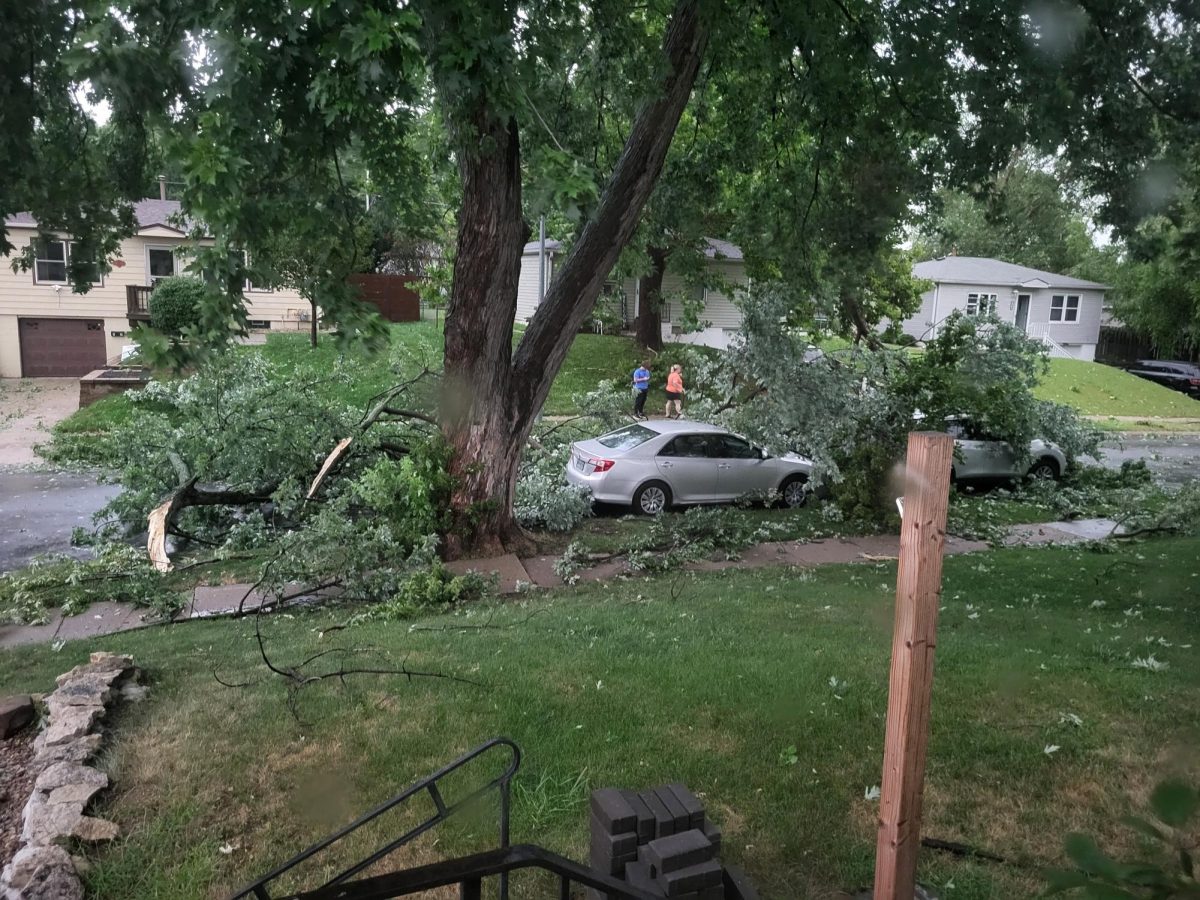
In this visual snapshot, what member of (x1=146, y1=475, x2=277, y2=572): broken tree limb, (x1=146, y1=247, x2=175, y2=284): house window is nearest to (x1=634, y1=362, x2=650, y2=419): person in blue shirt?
→ (x1=146, y1=475, x2=277, y2=572): broken tree limb

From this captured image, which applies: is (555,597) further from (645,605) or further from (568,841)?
(568,841)

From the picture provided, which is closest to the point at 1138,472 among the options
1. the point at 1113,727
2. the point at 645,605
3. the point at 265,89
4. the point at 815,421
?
the point at 815,421

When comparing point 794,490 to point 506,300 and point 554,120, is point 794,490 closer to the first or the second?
point 506,300

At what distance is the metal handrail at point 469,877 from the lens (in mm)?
2064

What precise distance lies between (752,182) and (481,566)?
640 centimetres

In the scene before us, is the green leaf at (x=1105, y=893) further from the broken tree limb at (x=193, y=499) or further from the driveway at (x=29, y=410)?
the driveway at (x=29, y=410)

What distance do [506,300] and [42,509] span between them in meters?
8.78

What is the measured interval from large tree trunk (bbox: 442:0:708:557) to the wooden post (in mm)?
6467

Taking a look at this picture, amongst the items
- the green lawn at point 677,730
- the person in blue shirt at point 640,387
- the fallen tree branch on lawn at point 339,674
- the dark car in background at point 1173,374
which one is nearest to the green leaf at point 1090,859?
the green lawn at point 677,730

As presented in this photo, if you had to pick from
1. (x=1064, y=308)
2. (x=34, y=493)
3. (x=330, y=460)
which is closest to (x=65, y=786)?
(x=330, y=460)

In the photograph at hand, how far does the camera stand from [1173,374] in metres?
35.6

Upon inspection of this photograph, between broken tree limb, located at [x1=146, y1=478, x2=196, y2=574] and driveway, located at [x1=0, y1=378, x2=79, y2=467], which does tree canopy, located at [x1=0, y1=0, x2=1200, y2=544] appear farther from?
driveway, located at [x1=0, y1=378, x2=79, y2=467]

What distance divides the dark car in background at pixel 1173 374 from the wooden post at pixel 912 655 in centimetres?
3734

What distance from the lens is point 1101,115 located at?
7.96 metres
